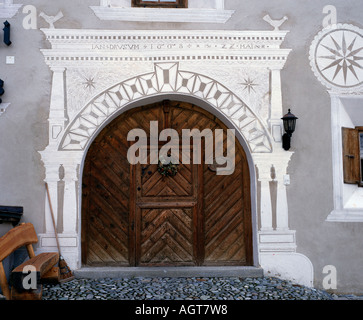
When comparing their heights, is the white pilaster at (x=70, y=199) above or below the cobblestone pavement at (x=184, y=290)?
above

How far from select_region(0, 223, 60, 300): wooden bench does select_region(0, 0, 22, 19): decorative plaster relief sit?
9.57ft

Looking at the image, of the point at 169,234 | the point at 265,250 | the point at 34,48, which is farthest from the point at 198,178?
the point at 34,48

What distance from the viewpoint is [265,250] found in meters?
4.84

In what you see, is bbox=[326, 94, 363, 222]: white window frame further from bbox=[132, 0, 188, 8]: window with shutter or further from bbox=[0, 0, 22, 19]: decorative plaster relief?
bbox=[0, 0, 22, 19]: decorative plaster relief

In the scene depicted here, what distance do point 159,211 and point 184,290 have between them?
129 cm

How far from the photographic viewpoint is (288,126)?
4.77 metres

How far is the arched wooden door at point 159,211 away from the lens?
514 centimetres

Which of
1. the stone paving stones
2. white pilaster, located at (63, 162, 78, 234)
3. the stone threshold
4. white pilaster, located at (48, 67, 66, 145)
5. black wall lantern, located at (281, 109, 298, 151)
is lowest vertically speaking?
the stone paving stones

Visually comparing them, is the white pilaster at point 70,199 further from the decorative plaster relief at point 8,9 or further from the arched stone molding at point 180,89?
the decorative plaster relief at point 8,9

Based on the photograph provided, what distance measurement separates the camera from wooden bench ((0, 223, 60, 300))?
146 inches

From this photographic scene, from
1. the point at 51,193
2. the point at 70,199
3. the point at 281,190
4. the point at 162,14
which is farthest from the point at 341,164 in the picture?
the point at 51,193

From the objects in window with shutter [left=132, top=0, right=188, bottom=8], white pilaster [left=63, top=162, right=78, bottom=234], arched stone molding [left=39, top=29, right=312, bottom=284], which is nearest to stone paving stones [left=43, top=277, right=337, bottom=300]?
arched stone molding [left=39, top=29, right=312, bottom=284]

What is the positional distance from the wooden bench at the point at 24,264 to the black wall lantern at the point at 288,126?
11.0ft

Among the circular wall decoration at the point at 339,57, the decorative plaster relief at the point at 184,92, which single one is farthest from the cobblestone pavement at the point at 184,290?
the circular wall decoration at the point at 339,57
